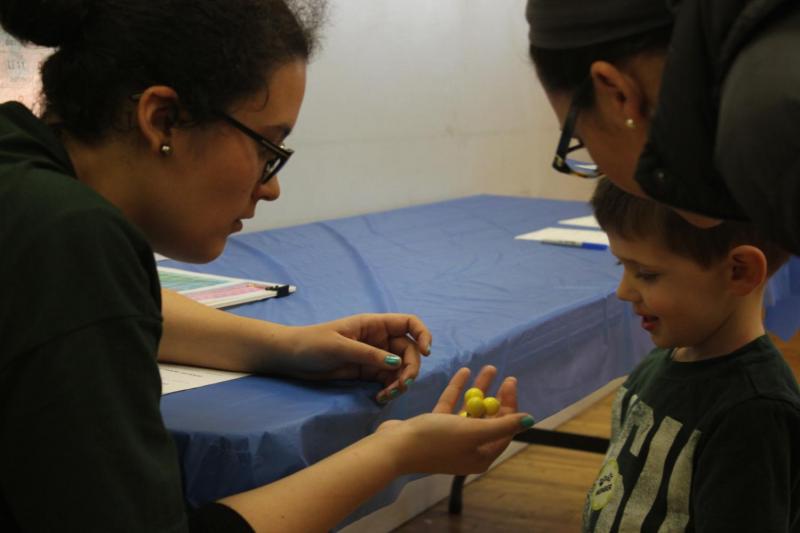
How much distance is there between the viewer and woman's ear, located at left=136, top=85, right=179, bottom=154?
94 centimetres

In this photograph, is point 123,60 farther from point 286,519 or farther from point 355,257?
point 355,257

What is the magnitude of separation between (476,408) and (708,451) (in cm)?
31

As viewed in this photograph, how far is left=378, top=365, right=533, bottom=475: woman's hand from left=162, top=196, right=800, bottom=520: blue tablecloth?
8cm

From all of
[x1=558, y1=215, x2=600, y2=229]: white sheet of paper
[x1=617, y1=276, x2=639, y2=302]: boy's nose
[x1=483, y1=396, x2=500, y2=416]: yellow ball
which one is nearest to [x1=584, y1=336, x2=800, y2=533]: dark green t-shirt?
[x1=617, y1=276, x2=639, y2=302]: boy's nose

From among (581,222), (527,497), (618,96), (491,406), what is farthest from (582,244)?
(618,96)

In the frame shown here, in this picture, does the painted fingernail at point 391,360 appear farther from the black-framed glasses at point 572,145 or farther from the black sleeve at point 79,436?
the black sleeve at point 79,436

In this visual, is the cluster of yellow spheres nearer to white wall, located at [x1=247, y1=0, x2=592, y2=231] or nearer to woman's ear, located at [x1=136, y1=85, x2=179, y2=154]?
woman's ear, located at [x1=136, y1=85, x2=179, y2=154]

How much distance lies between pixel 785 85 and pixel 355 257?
1642 mm

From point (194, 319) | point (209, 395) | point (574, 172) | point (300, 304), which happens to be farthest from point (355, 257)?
point (574, 172)

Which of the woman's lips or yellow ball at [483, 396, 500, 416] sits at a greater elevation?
the woman's lips

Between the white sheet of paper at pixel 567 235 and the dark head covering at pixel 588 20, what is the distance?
1.56 metres

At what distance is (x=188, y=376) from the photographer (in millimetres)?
1253

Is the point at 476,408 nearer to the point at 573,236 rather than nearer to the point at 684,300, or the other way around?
the point at 684,300

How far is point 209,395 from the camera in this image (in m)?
1.17
